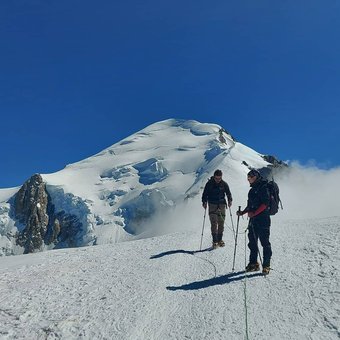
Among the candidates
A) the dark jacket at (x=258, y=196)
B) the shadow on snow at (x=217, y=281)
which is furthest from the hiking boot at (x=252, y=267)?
the dark jacket at (x=258, y=196)

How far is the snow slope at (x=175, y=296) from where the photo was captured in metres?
7.12

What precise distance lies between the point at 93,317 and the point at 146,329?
1.13m

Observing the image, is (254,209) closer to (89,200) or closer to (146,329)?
(146,329)

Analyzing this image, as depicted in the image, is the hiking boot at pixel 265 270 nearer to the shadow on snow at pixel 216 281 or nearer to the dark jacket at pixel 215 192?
the shadow on snow at pixel 216 281

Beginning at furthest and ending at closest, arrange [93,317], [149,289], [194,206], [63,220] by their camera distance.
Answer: [63,220], [194,206], [149,289], [93,317]

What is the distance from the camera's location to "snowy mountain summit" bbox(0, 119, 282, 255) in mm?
145000

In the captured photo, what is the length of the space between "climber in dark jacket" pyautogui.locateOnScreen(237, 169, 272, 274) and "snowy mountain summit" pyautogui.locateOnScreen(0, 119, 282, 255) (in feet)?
358

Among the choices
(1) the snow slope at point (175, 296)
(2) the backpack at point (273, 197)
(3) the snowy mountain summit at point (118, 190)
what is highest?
(3) the snowy mountain summit at point (118, 190)

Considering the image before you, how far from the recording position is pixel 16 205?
19400 cm

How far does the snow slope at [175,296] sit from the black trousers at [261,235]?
15.8 inches

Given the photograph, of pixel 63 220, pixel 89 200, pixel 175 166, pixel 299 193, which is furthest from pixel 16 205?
pixel 299 193

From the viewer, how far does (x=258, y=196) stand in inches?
386

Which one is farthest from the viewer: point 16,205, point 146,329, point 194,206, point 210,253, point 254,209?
point 16,205

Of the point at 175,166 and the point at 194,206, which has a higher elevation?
the point at 175,166
